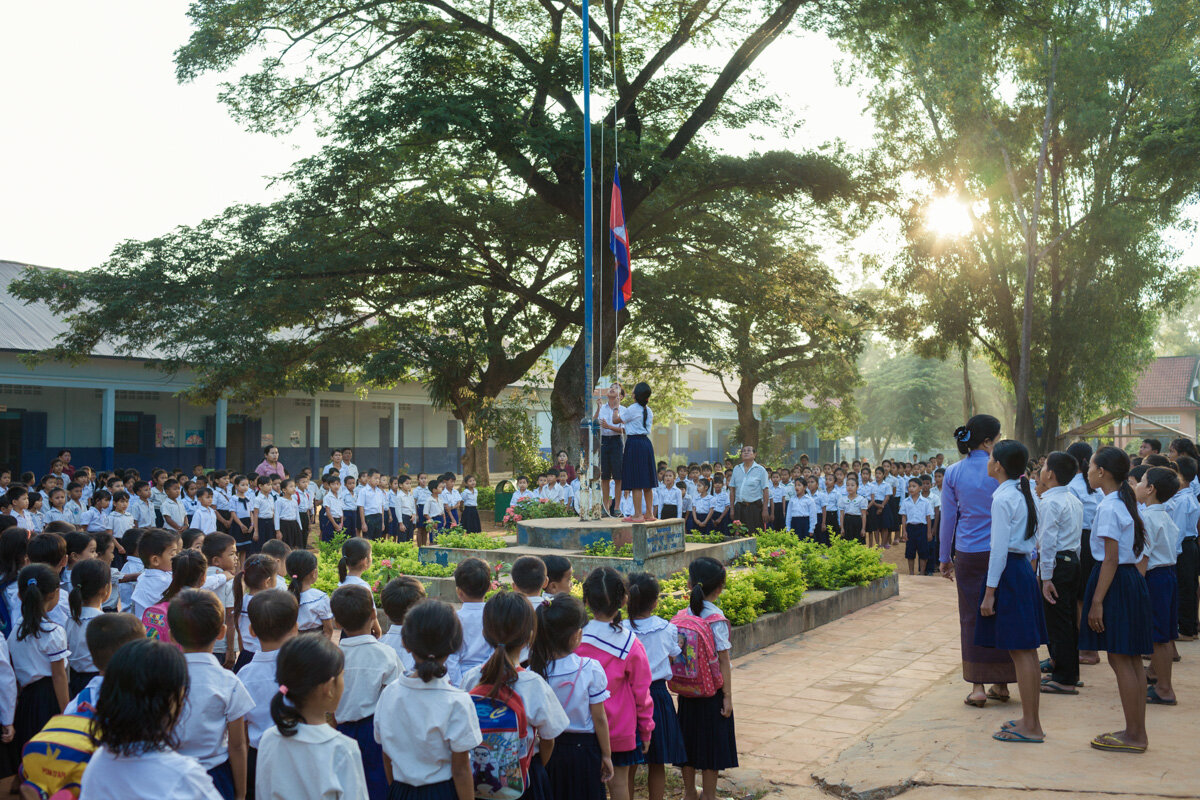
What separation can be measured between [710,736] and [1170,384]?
45.6 metres

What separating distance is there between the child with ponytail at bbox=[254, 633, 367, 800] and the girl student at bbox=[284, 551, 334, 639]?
1988 millimetres

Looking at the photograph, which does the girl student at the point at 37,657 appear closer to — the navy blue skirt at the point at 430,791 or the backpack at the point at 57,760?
the backpack at the point at 57,760

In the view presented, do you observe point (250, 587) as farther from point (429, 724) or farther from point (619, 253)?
point (619, 253)

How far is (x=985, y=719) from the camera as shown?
17.8ft

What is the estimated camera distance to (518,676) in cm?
320

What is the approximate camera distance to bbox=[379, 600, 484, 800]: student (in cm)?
291

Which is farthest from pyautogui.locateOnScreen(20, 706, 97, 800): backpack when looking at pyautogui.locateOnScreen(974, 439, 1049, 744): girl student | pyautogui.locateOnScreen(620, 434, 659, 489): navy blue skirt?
pyautogui.locateOnScreen(620, 434, 659, 489): navy blue skirt

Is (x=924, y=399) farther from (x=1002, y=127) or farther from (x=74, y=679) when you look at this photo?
(x=74, y=679)

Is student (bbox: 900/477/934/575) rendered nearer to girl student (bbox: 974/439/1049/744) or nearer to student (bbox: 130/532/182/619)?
girl student (bbox: 974/439/1049/744)

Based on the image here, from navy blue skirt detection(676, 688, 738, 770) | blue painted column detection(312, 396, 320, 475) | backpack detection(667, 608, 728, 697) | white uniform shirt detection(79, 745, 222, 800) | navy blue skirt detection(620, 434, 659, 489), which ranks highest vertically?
blue painted column detection(312, 396, 320, 475)

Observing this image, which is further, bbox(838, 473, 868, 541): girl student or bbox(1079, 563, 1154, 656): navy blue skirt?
bbox(838, 473, 868, 541): girl student

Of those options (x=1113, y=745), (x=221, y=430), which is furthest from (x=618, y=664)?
(x=221, y=430)

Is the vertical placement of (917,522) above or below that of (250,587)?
below

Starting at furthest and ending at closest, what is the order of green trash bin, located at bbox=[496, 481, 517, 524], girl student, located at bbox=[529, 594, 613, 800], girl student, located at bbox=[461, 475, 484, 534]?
green trash bin, located at bbox=[496, 481, 517, 524] → girl student, located at bbox=[461, 475, 484, 534] → girl student, located at bbox=[529, 594, 613, 800]
